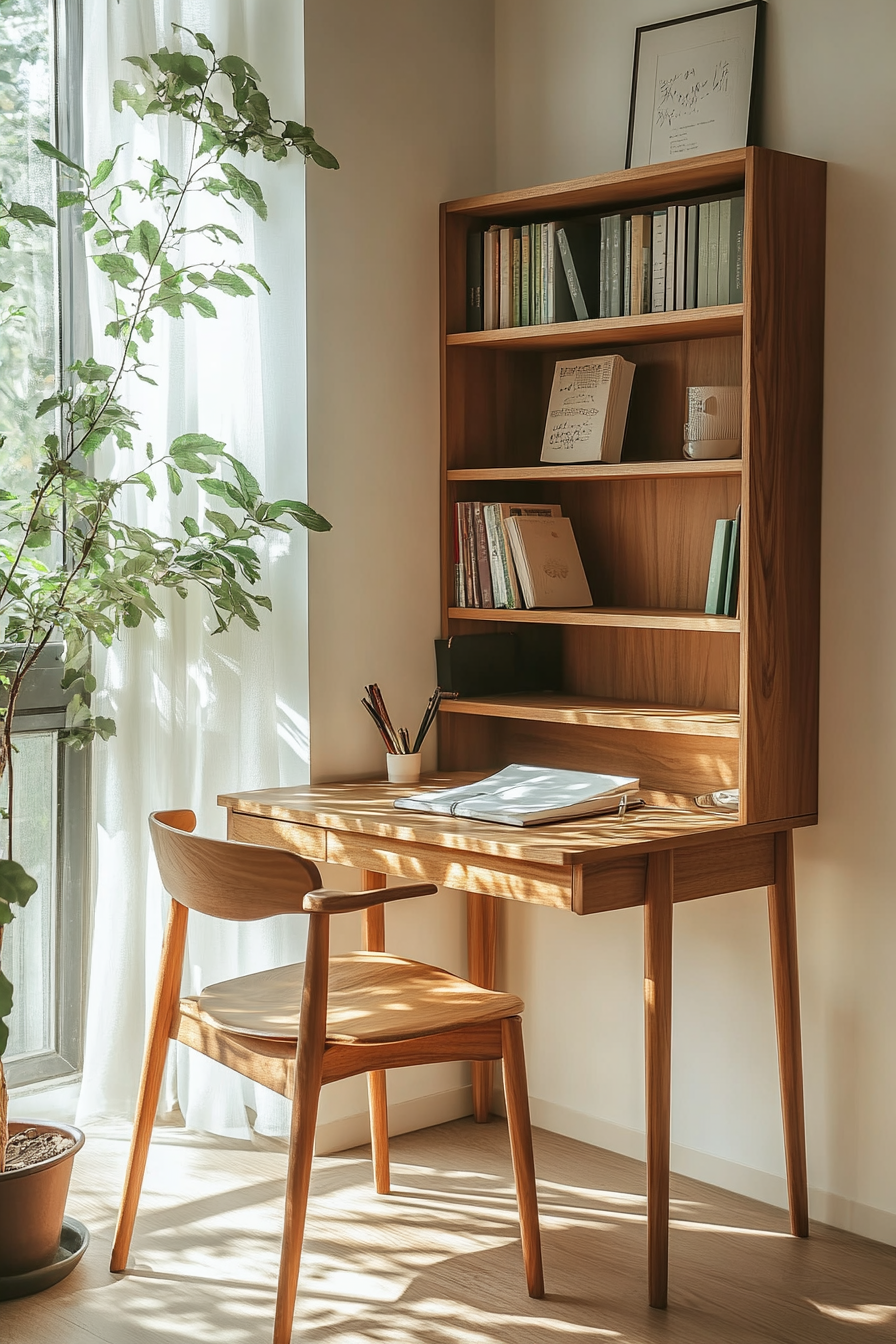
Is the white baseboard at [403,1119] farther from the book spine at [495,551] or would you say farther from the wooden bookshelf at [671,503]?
the book spine at [495,551]

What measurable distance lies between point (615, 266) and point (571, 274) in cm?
12

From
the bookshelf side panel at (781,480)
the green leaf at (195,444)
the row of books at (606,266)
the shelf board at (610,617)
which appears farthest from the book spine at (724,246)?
the green leaf at (195,444)

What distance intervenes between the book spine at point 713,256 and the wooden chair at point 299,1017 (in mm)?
1179

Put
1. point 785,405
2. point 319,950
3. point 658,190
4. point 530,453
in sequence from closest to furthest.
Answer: point 319,950 → point 785,405 → point 658,190 → point 530,453

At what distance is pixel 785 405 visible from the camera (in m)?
2.52

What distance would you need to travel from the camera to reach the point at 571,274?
9.35 ft

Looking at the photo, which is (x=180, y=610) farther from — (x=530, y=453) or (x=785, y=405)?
(x=785, y=405)

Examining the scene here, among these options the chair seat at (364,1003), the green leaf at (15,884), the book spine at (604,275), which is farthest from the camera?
the book spine at (604,275)

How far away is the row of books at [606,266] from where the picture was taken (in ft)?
8.50

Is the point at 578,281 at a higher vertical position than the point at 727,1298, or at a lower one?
higher

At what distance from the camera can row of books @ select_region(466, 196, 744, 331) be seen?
8.50 feet

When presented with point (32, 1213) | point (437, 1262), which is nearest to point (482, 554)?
point (437, 1262)

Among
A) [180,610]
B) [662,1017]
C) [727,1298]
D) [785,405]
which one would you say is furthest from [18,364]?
[727,1298]

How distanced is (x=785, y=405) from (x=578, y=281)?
557 millimetres
